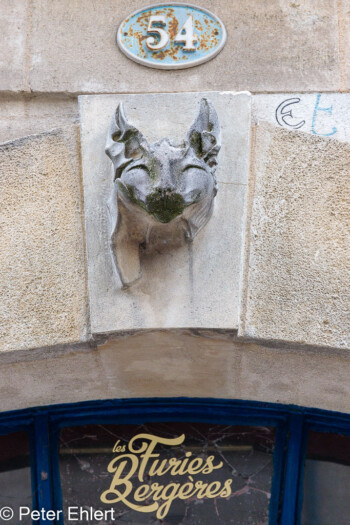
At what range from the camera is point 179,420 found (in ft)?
10.4

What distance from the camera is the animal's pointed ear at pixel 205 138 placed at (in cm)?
267

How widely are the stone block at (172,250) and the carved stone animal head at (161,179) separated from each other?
8 centimetres

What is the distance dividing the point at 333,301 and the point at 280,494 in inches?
32.0

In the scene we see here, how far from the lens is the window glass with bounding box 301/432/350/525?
3.07m

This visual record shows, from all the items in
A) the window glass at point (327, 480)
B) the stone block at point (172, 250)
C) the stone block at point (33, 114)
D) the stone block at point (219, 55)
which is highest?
the stone block at point (219, 55)

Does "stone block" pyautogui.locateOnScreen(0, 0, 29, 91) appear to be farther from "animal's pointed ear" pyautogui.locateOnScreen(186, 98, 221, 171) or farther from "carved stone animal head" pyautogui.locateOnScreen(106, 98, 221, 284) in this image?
"animal's pointed ear" pyautogui.locateOnScreen(186, 98, 221, 171)

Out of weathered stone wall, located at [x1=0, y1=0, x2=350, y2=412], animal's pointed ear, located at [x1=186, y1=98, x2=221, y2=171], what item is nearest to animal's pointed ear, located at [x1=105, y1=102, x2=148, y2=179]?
animal's pointed ear, located at [x1=186, y1=98, x2=221, y2=171]

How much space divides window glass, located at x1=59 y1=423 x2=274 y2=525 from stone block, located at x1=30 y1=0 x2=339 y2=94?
1296 mm

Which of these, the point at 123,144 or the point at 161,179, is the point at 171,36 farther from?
the point at 161,179

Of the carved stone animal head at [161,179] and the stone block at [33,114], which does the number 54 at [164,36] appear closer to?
the stone block at [33,114]

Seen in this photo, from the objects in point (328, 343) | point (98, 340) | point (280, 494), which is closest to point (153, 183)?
point (98, 340)

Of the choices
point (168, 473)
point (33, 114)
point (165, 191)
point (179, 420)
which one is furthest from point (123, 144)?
point (168, 473)

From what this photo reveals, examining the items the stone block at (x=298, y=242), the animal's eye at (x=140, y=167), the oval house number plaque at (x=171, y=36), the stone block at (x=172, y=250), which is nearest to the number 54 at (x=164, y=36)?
the oval house number plaque at (x=171, y=36)

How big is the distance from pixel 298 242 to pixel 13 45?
138cm
